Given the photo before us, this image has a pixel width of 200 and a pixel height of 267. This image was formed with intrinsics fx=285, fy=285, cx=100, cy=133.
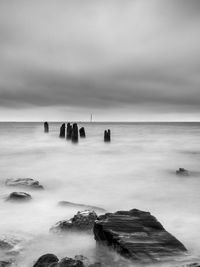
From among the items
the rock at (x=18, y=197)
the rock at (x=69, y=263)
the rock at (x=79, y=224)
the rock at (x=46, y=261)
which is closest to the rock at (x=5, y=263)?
the rock at (x=46, y=261)

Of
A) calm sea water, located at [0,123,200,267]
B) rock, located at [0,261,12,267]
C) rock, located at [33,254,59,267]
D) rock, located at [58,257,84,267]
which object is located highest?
rock, located at [58,257,84,267]

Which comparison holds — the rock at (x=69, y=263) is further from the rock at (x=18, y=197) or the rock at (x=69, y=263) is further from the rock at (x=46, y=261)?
the rock at (x=18, y=197)

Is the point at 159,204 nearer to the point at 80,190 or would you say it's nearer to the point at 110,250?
the point at 80,190

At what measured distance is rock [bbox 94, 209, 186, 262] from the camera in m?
3.75

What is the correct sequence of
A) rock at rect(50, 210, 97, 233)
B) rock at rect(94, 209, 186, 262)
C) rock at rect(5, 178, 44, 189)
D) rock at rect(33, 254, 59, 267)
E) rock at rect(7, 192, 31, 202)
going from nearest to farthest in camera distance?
1. rock at rect(33, 254, 59, 267)
2. rock at rect(94, 209, 186, 262)
3. rock at rect(50, 210, 97, 233)
4. rock at rect(7, 192, 31, 202)
5. rock at rect(5, 178, 44, 189)

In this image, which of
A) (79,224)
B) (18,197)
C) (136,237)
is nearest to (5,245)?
(79,224)

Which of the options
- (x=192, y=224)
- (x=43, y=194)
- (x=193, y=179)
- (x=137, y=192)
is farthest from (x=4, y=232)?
(x=193, y=179)

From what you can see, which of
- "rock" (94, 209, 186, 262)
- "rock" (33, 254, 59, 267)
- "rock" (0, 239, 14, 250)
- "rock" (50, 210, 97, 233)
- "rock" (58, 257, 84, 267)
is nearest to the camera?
"rock" (58, 257, 84, 267)

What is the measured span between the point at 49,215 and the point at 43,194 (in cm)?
199

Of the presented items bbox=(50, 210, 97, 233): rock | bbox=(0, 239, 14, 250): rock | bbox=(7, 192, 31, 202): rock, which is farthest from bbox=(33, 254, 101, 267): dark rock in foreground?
bbox=(7, 192, 31, 202): rock

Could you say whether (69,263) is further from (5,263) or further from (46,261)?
(5,263)

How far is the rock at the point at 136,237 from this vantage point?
3753 millimetres

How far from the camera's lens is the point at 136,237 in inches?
158

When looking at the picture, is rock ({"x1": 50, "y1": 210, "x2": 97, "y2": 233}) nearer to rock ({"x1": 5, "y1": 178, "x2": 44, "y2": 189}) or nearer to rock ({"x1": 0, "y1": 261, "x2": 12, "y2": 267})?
rock ({"x1": 0, "y1": 261, "x2": 12, "y2": 267})
